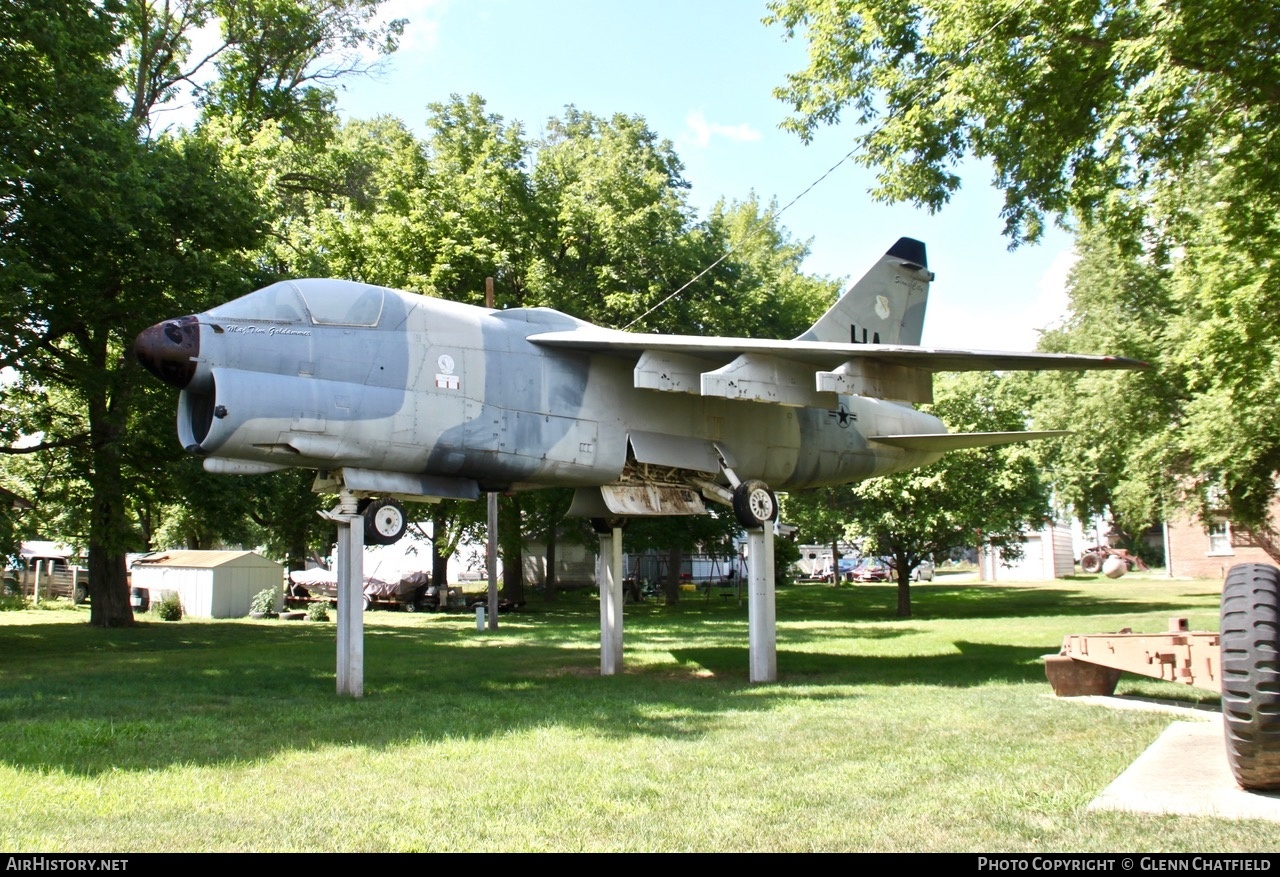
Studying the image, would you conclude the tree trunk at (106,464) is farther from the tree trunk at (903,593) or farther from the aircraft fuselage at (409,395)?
the tree trunk at (903,593)

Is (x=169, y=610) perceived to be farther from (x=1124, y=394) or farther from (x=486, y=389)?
(x=1124, y=394)

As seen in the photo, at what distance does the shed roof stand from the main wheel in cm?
2533

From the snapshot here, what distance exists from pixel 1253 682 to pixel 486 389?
8281 millimetres

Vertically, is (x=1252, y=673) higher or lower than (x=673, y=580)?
higher

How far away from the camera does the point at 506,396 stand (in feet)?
38.5

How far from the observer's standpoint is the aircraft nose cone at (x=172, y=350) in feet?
31.7

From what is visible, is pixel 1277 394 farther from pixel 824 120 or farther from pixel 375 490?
pixel 375 490

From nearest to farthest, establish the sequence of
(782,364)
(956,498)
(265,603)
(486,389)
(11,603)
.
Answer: (486,389)
(782,364)
(956,498)
(265,603)
(11,603)

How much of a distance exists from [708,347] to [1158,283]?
86.0 ft

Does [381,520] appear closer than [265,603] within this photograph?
Yes

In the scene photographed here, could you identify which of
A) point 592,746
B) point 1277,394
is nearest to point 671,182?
point 1277,394

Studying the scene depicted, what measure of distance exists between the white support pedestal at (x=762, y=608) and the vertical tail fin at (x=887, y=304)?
136 inches

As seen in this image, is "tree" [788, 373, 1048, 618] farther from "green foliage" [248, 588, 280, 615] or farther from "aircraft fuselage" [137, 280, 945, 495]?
"green foliage" [248, 588, 280, 615]

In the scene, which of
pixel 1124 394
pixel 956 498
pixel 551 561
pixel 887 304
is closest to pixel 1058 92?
pixel 887 304
